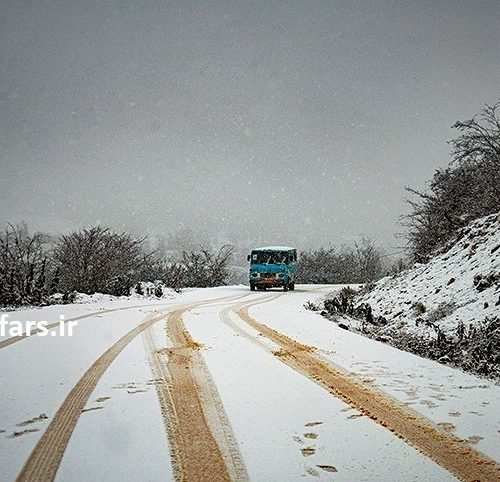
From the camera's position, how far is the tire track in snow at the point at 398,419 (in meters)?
2.52

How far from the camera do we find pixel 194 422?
3.25m

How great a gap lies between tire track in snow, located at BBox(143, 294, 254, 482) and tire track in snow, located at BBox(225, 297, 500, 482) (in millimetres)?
1187

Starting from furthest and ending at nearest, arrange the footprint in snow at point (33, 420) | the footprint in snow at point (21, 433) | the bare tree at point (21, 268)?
the bare tree at point (21, 268) < the footprint in snow at point (33, 420) < the footprint in snow at point (21, 433)

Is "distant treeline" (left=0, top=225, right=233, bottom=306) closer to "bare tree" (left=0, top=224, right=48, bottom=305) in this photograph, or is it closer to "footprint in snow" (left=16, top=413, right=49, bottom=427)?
"bare tree" (left=0, top=224, right=48, bottom=305)

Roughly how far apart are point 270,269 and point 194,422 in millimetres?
21445

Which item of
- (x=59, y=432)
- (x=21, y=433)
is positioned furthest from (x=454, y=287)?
(x=21, y=433)

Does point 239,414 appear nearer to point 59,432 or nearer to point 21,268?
point 59,432

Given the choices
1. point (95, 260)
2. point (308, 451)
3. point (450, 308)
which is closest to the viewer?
point (308, 451)

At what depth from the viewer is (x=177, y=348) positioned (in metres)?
6.13

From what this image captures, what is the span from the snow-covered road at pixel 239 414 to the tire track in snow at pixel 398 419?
0.01 m

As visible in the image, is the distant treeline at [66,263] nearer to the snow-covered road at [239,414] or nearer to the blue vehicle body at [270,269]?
the blue vehicle body at [270,269]

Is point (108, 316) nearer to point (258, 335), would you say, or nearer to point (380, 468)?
point (258, 335)

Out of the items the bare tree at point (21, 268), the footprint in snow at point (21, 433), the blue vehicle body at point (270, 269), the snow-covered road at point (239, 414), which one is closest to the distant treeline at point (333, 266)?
the blue vehicle body at point (270, 269)

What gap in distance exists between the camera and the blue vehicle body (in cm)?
2448
